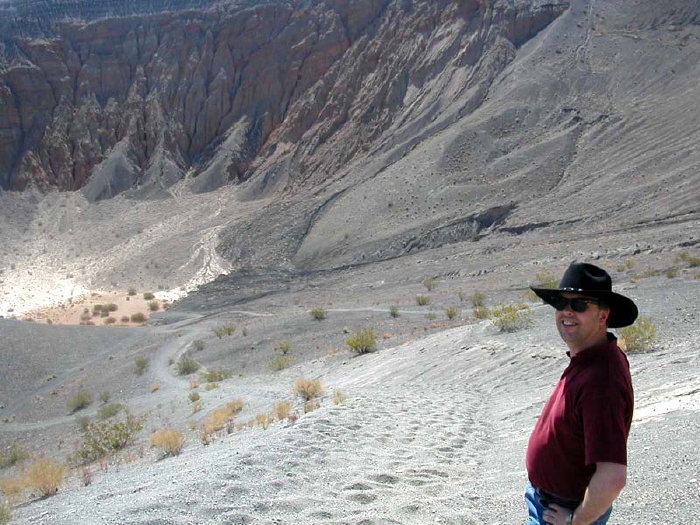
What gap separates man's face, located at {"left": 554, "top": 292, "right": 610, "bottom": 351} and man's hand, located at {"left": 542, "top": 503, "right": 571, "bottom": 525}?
727mm

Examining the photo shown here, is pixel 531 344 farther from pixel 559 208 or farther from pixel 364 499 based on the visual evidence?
pixel 559 208

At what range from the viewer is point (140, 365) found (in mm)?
22812

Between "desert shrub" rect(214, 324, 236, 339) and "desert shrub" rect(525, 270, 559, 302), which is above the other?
"desert shrub" rect(214, 324, 236, 339)

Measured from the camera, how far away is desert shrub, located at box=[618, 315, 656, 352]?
10078 mm

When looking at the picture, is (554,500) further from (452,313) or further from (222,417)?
(452,313)

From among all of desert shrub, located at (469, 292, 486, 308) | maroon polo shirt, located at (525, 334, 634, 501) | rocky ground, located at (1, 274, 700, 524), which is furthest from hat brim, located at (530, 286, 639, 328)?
desert shrub, located at (469, 292, 486, 308)

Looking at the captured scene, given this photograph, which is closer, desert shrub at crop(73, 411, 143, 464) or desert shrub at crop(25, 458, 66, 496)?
desert shrub at crop(25, 458, 66, 496)

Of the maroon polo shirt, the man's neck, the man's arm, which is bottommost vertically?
the man's arm

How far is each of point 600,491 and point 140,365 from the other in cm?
2181

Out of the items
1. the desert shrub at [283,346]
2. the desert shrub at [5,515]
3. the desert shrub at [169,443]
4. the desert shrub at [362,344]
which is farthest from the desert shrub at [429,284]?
the desert shrub at [5,515]

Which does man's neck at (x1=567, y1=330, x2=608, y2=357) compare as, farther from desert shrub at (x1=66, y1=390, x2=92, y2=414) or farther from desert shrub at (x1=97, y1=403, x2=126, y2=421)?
desert shrub at (x1=66, y1=390, x2=92, y2=414)

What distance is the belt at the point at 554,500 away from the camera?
303cm

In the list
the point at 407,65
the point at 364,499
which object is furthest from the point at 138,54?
the point at 364,499

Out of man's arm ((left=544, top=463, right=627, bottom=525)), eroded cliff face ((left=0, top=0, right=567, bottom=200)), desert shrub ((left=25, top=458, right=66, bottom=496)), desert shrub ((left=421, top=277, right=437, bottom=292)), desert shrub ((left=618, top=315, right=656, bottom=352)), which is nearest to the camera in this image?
man's arm ((left=544, top=463, right=627, bottom=525))
